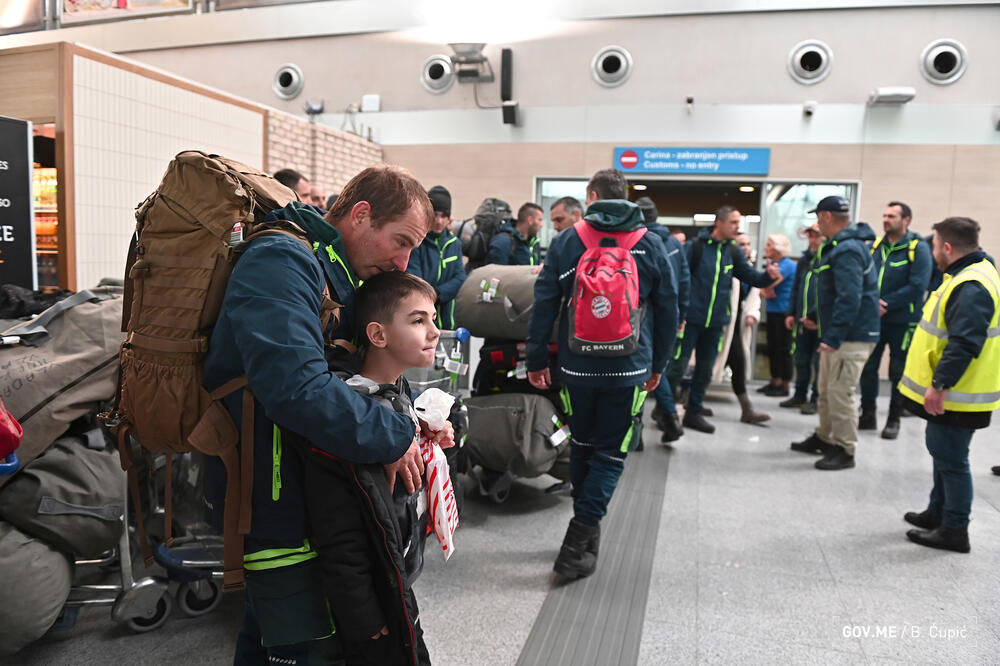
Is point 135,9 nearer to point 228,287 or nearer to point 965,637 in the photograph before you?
point 228,287

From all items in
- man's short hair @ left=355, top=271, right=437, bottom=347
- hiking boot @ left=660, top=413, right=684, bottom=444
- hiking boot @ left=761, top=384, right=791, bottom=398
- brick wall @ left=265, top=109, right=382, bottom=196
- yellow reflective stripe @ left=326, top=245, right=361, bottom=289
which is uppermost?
brick wall @ left=265, top=109, right=382, bottom=196

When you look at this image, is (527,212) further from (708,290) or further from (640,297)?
(640,297)

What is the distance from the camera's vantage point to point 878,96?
7.10 meters

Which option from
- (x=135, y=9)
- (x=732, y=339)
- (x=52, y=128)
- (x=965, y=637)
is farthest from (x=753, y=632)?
(x=135, y=9)

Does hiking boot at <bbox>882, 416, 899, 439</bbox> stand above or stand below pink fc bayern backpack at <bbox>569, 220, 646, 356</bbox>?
below

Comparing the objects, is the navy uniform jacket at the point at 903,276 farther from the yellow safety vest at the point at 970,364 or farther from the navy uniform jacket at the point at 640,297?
the navy uniform jacket at the point at 640,297

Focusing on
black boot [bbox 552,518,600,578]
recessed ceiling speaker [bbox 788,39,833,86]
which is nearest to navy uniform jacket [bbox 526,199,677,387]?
black boot [bbox 552,518,600,578]

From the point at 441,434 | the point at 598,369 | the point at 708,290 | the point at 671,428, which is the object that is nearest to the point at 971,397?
the point at 598,369

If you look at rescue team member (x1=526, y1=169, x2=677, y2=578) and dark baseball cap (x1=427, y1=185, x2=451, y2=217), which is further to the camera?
dark baseball cap (x1=427, y1=185, x2=451, y2=217)

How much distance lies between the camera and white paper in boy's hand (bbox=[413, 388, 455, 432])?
57.1 inches

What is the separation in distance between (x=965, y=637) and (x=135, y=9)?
442 inches

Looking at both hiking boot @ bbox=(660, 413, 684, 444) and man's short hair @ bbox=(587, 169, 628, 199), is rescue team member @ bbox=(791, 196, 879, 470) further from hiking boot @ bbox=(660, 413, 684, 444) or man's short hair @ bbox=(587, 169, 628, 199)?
man's short hair @ bbox=(587, 169, 628, 199)

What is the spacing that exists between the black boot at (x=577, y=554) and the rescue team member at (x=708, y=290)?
219 cm

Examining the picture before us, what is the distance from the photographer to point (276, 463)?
50.7 inches
